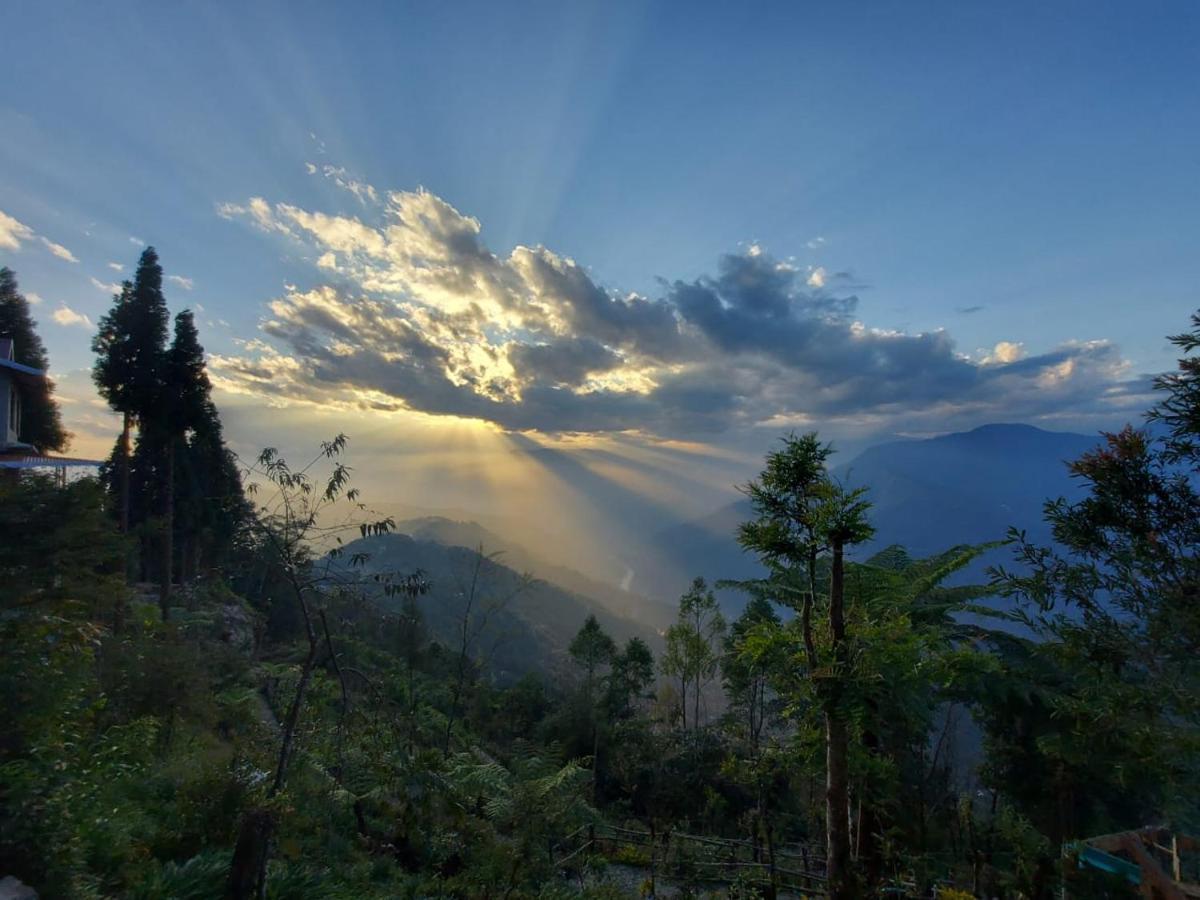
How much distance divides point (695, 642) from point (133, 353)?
20.4 m

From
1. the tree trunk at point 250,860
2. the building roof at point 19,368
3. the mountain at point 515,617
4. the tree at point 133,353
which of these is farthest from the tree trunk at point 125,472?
the tree trunk at point 250,860

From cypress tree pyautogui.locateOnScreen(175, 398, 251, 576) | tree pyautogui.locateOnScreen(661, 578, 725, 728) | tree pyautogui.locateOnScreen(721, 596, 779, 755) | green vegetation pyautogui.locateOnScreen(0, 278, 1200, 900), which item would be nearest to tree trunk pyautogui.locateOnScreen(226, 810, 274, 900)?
green vegetation pyautogui.locateOnScreen(0, 278, 1200, 900)

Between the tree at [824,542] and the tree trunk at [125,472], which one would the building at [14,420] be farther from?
the tree at [824,542]

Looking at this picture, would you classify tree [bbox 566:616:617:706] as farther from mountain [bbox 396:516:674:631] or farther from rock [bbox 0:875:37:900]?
mountain [bbox 396:516:674:631]

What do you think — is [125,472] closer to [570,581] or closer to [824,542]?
[824,542]

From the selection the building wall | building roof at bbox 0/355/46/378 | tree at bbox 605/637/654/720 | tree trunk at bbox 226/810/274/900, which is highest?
building roof at bbox 0/355/46/378

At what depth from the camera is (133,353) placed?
16.7 metres

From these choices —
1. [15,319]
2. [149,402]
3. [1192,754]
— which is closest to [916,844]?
[1192,754]

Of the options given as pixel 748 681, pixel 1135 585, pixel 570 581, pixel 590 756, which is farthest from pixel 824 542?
pixel 570 581

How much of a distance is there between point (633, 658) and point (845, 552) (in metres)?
20.0

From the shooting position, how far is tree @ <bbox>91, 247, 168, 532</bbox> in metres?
16.3

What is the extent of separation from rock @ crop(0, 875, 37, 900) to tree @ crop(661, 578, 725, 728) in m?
16.0

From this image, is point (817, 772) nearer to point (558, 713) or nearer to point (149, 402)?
point (558, 713)

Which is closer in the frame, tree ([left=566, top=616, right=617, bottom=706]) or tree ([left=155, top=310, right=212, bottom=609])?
tree ([left=155, top=310, right=212, bottom=609])
